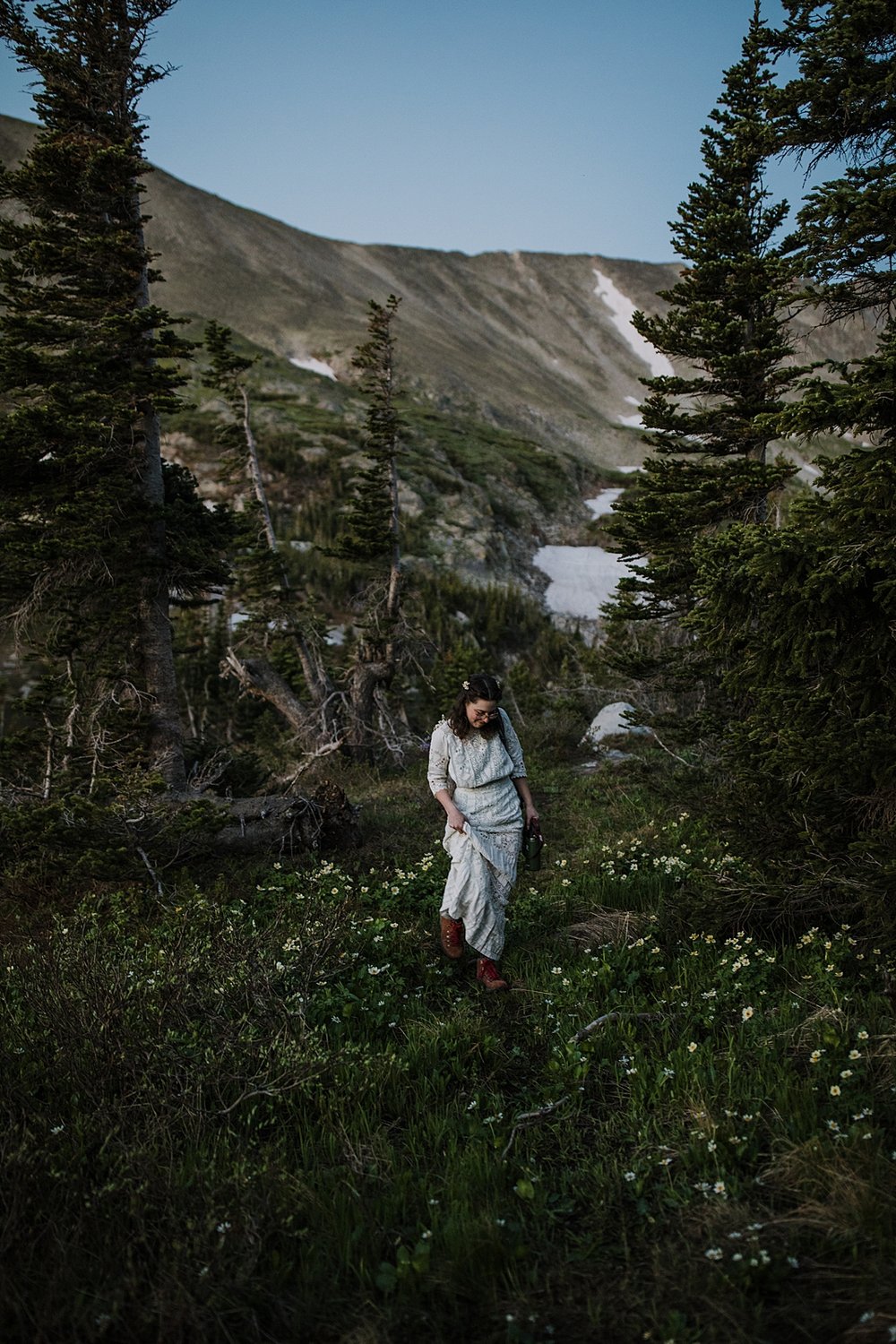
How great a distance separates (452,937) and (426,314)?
156 m

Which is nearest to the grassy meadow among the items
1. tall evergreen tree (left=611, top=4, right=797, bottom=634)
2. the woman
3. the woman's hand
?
the woman

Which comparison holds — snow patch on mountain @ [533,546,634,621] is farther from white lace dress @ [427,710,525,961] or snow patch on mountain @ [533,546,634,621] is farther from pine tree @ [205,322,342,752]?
white lace dress @ [427,710,525,961]

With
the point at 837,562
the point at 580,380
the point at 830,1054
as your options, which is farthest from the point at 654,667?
the point at 580,380

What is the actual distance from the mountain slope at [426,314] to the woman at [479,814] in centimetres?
7109

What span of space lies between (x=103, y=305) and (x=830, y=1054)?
414 inches

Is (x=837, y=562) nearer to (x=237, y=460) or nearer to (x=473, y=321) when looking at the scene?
(x=237, y=460)

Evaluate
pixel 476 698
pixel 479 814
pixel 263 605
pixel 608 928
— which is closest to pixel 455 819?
pixel 479 814

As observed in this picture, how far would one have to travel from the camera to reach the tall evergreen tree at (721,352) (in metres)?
8.95

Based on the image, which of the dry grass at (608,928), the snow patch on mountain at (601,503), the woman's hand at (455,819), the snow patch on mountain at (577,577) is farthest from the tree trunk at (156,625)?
the snow patch on mountain at (601,503)

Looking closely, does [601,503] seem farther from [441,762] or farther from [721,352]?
[441,762]

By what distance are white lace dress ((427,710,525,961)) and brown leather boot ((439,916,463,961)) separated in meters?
0.07

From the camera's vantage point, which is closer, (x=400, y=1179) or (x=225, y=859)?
(x=400, y=1179)

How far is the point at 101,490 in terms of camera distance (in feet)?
28.1

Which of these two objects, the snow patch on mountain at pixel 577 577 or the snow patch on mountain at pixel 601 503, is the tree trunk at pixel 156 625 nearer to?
the snow patch on mountain at pixel 577 577
